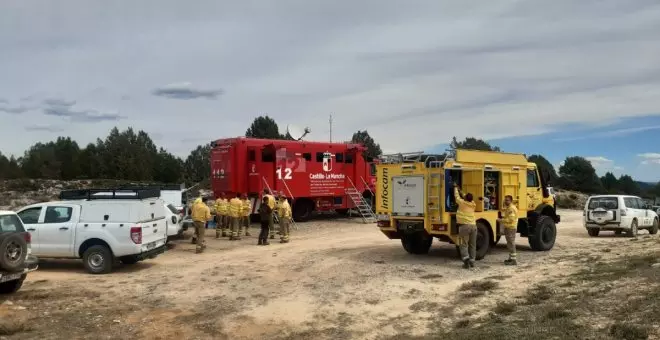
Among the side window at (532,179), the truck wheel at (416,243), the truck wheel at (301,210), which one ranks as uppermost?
the side window at (532,179)

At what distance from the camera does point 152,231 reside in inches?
564

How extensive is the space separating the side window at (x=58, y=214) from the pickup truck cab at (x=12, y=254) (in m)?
2.97

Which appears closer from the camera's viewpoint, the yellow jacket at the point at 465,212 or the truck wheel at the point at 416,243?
the yellow jacket at the point at 465,212

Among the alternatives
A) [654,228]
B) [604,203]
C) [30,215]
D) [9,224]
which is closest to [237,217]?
[30,215]

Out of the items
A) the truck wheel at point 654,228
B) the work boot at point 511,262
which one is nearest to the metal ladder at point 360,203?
the truck wheel at point 654,228

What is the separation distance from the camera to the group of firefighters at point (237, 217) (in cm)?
1762

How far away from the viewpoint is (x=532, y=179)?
1698cm

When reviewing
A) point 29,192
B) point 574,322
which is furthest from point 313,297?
point 29,192

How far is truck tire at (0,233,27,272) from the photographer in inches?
407

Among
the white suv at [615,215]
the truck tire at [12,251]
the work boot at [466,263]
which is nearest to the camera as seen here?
the truck tire at [12,251]

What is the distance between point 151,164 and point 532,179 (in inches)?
2653

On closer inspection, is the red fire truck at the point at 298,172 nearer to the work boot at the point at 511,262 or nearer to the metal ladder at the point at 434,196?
the metal ladder at the point at 434,196

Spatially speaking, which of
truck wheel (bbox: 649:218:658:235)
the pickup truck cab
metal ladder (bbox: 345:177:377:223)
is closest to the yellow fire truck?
the pickup truck cab

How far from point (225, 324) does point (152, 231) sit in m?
5.81
